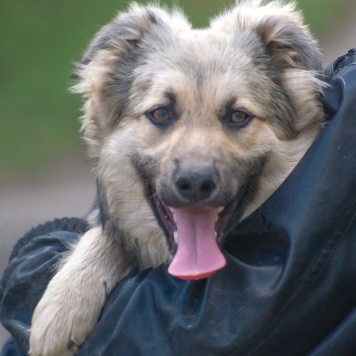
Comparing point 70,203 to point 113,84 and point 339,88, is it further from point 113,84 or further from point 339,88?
point 339,88

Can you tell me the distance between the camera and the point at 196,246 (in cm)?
329

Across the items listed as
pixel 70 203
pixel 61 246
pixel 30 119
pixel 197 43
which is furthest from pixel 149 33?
pixel 30 119

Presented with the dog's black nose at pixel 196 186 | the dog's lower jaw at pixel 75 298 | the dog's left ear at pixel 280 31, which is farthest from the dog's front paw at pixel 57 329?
the dog's left ear at pixel 280 31

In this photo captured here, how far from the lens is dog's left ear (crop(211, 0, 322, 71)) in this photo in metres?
3.58

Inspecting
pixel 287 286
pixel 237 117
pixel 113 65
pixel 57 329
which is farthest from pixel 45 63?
pixel 287 286

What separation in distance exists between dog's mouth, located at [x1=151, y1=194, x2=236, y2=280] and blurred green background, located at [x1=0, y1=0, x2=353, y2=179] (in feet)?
18.9

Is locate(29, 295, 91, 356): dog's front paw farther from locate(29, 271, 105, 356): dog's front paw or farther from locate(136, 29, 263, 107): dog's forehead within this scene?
locate(136, 29, 263, 107): dog's forehead

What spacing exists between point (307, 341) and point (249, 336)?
18 centimetres

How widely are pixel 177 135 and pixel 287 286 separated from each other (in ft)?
2.87

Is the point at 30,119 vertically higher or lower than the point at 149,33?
lower

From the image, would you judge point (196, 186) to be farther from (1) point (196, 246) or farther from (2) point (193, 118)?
(2) point (193, 118)

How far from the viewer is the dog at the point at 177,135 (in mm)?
3371

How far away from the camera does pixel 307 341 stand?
114 inches

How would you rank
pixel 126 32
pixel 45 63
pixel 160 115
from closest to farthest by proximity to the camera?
pixel 160 115 → pixel 126 32 → pixel 45 63
